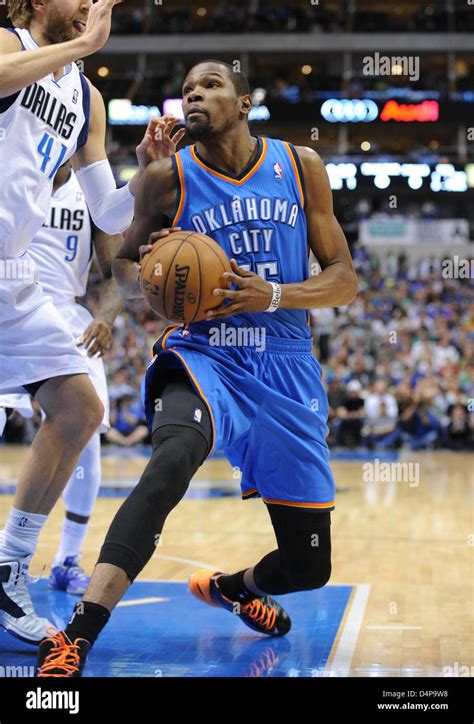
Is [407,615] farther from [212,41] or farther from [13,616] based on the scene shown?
[212,41]

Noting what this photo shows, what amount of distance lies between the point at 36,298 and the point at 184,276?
907 millimetres

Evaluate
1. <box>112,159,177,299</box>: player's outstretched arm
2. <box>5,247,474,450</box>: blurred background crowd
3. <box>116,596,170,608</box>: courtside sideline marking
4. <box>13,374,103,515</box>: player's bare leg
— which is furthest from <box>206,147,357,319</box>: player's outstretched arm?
<box>5,247,474,450</box>: blurred background crowd

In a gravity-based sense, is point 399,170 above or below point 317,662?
above

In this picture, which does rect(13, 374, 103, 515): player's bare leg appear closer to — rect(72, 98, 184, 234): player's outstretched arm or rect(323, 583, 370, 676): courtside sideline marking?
rect(72, 98, 184, 234): player's outstretched arm

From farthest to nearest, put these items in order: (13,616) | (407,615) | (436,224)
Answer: (436,224), (407,615), (13,616)

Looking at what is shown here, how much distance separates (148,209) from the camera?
4137mm

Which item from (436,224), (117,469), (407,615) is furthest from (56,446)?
(436,224)

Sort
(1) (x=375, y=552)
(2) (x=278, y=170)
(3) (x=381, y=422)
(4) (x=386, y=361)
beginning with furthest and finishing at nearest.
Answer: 1. (4) (x=386, y=361)
2. (3) (x=381, y=422)
3. (1) (x=375, y=552)
4. (2) (x=278, y=170)

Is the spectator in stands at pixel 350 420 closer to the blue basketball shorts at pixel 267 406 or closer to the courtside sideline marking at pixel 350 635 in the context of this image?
the courtside sideline marking at pixel 350 635

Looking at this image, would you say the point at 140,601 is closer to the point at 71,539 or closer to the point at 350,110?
the point at 71,539

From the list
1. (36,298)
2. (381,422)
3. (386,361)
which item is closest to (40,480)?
(36,298)

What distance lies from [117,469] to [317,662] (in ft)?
31.5

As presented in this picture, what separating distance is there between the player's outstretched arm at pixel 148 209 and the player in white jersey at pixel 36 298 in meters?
0.10

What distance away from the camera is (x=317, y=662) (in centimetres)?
410
